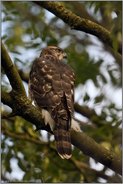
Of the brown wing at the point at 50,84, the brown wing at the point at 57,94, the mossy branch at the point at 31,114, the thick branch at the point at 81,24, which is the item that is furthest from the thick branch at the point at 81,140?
the thick branch at the point at 81,24

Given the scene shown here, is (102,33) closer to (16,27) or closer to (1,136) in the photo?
(1,136)

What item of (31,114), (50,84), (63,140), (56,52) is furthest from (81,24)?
(56,52)

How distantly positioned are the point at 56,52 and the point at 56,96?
1675 millimetres

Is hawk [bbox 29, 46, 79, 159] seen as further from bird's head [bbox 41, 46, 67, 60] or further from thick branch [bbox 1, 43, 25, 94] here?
bird's head [bbox 41, 46, 67, 60]

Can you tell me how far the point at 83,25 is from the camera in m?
6.40

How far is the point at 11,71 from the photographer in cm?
527

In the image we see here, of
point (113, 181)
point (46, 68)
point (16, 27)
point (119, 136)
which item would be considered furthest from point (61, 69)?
point (16, 27)

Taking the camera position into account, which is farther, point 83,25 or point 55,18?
point 55,18

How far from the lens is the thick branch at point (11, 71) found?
5.17 m

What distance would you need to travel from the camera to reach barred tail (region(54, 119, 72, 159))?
5926 mm

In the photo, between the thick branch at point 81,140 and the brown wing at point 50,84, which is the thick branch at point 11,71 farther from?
the brown wing at point 50,84

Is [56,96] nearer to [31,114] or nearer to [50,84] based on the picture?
[50,84]

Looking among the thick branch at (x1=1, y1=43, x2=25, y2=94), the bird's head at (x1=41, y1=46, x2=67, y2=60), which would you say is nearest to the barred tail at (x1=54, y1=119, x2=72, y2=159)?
the thick branch at (x1=1, y1=43, x2=25, y2=94)

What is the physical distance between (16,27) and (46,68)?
321 cm
